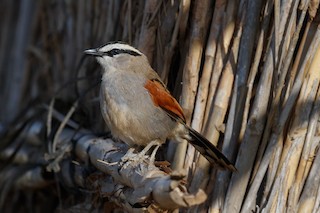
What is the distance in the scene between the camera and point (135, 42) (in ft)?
14.2

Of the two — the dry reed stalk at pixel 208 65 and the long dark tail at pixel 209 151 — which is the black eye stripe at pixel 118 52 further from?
the long dark tail at pixel 209 151

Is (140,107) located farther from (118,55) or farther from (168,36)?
(168,36)

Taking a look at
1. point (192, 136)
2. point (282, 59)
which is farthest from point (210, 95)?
point (282, 59)

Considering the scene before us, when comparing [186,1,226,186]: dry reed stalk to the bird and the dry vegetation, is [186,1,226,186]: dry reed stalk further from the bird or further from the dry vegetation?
the bird

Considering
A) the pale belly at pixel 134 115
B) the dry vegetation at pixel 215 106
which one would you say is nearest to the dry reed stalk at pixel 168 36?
the dry vegetation at pixel 215 106

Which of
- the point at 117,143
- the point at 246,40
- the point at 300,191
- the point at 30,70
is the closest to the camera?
the point at 300,191

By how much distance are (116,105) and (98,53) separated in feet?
1.17

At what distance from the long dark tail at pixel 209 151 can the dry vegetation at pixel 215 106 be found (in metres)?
0.08

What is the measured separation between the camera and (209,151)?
3.54 meters

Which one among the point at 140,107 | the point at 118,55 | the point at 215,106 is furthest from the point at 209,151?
the point at 118,55

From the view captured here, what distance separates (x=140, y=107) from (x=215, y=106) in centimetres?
41

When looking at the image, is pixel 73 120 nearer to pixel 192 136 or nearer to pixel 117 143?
pixel 117 143

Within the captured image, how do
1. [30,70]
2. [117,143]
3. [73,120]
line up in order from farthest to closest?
1. [30,70]
2. [73,120]
3. [117,143]

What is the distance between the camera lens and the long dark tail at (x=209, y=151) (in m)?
3.41
